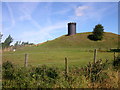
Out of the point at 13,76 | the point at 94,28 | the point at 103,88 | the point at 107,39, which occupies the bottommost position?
the point at 103,88

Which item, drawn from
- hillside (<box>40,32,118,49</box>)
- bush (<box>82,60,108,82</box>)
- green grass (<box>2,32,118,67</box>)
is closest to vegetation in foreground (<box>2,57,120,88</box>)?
bush (<box>82,60,108,82</box>)

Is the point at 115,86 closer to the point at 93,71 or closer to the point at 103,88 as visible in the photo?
the point at 103,88

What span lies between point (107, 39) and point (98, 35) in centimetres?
811

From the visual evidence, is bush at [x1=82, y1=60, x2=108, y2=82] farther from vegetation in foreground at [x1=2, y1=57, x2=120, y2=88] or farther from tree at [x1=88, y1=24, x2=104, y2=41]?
tree at [x1=88, y1=24, x2=104, y2=41]

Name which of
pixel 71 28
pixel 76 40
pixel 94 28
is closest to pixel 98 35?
pixel 94 28

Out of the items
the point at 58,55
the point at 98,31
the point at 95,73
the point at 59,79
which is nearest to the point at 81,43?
the point at 98,31

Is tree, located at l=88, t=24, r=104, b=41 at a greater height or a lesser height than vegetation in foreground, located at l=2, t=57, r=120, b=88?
greater

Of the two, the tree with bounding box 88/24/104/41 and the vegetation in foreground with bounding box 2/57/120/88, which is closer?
the vegetation in foreground with bounding box 2/57/120/88

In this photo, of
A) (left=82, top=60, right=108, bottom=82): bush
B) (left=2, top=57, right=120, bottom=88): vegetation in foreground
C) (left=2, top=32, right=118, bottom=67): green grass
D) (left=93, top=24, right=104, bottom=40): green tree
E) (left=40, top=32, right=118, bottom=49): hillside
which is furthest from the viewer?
(left=93, top=24, right=104, bottom=40): green tree

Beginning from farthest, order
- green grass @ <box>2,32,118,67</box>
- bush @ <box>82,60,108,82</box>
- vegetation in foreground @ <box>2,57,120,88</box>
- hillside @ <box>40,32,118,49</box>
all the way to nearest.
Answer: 1. hillside @ <box>40,32,118,49</box>
2. green grass @ <box>2,32,118,67</box>
3. bush @ <box>82,60,108,82</box>
4. vegetation in foreground @ <box>2,57,120,88</box>

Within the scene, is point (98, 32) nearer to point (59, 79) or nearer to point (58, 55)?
point (58, 55)

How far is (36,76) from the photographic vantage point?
4875mm

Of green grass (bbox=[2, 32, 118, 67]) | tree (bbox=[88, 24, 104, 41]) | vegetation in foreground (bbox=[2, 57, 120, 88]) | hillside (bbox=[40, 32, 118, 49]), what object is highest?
tree (bbox=[88, 24, 104, 41])

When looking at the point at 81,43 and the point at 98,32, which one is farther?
the point at 81,43
